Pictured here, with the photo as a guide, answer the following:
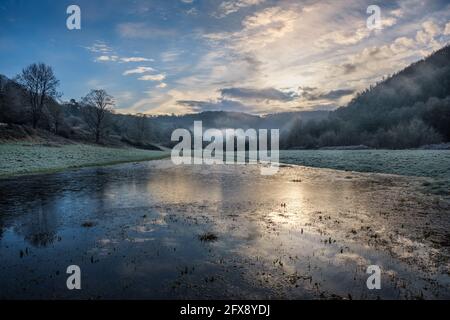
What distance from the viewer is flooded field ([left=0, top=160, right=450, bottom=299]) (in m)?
8.11

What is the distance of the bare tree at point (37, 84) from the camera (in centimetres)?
7762

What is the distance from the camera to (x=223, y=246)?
Answer: 1159cm

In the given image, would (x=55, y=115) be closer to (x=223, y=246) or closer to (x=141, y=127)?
(x=141, y=127)

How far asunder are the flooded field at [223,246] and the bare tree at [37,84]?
230ft

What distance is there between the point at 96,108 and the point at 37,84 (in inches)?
839

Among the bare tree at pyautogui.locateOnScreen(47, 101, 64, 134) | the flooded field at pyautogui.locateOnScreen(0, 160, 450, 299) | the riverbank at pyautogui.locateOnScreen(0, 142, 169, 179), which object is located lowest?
the flooded field at pyautogui.locateOnScreen(0, 160, 450, 299)

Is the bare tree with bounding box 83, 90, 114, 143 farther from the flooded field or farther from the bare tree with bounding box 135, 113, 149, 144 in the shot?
the flooded field

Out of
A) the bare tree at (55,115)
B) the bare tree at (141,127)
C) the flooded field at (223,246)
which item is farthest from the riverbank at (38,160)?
the bare tree at (141,127)

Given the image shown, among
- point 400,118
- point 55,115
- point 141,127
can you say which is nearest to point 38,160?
point 55,115

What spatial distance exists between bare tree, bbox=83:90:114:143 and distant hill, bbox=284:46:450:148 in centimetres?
10844

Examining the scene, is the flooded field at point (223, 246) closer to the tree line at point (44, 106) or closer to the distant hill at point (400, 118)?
the tree line at point (44, 106)

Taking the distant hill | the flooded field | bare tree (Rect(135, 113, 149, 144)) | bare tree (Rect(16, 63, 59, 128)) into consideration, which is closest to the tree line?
bare tree (Rect(16, 63, 59, 128))
